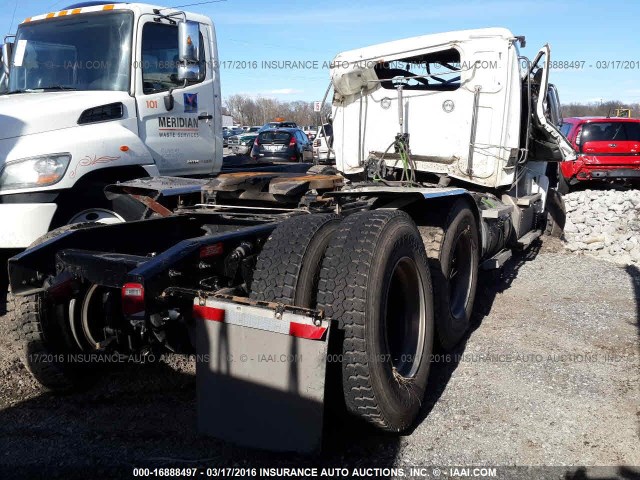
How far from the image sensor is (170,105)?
6.21 metres

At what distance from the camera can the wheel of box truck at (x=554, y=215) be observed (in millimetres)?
9377

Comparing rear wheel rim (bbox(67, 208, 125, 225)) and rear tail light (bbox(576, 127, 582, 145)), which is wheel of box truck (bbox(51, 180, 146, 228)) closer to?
rear wheel rim (bbox(67, 208, 125, 225))

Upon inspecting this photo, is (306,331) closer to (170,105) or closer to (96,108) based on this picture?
(96,108)

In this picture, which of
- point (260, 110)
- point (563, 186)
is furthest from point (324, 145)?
point (260, 110)

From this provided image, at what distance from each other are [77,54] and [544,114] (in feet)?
16.4

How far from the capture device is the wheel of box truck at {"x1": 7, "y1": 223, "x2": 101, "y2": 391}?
3.70 meters

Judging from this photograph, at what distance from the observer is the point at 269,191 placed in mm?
4484

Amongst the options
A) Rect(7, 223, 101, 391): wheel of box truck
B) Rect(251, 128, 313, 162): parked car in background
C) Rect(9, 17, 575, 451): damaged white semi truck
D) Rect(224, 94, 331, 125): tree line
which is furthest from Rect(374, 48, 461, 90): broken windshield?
Rect(224, 94, 331, 125): tree line

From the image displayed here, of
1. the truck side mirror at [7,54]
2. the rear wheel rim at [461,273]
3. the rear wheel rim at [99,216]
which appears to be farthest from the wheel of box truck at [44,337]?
the truck side mirror at [7,54]

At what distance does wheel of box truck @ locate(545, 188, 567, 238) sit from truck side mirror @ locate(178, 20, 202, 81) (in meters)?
5.73

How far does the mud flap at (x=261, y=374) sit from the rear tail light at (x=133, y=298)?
10.4 inches

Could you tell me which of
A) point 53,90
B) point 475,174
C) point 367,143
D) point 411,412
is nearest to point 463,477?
point 411,412

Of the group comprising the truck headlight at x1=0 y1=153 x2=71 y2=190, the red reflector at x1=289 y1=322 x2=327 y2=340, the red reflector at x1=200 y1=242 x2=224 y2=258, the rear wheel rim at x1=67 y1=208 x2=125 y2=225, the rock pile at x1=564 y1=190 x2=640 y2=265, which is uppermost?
the truck headlight at x1=0 y1=153 x2=71 y2=190

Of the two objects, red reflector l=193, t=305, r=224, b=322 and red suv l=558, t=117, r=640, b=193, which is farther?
red suv l=558, t=117, r=640, b=193
